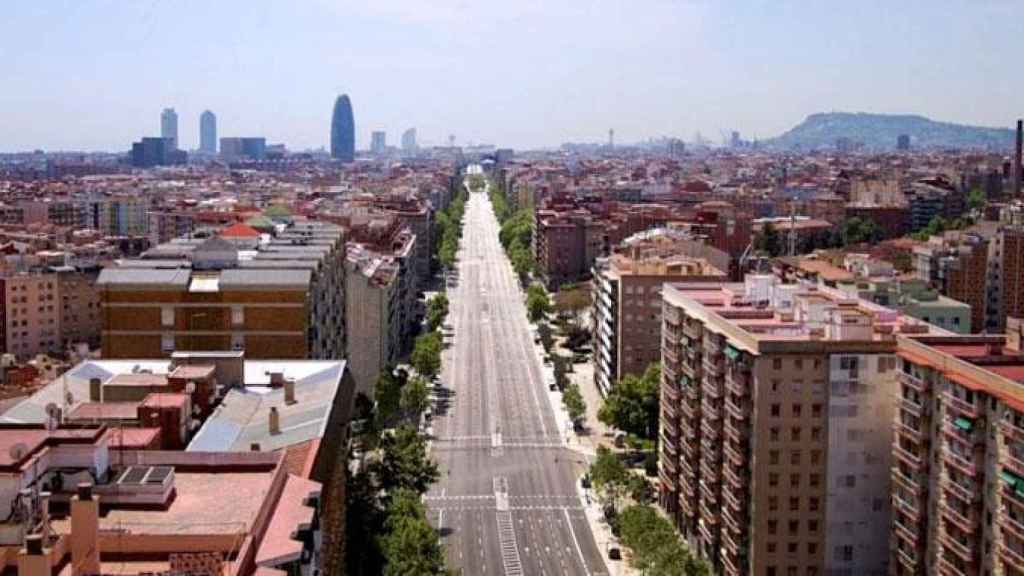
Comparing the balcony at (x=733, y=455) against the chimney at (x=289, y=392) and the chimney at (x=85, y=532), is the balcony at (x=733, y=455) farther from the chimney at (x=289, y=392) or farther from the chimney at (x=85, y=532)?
the chimney at (x=85, y=532)

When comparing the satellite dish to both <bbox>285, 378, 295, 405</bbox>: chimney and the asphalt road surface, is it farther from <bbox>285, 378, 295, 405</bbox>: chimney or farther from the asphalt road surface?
the asphalt road surface

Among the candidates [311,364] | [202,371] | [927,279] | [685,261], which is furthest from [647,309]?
[202,371]

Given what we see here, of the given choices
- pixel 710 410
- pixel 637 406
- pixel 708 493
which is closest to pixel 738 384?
pixel 710 410

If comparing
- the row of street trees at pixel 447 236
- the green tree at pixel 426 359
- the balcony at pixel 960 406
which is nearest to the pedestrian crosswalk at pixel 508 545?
the balcony at pixel 960 406

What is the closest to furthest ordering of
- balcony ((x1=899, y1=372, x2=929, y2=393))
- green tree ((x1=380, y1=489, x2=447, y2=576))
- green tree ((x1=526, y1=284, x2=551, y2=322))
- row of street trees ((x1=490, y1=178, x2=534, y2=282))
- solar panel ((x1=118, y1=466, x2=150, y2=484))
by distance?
1. solar panel ((x1=118, y1=466, x2=150, y2=484))
2. balcony ((x1=899, y1=372, x2=929, y2=393))
3. green tree ((x1=380, y1=489, x2=447, y2=576))
4. green tree ((x1=526, y1=284, x2=551, y2=322))
5. row of street trees ((x1=490, y1=178, x2=534, y2=282))

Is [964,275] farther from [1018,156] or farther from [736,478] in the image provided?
[1018,156]

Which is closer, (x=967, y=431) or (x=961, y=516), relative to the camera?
(x=967, y=431)

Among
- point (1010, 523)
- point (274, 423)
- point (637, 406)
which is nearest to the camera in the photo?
point (274, 423)

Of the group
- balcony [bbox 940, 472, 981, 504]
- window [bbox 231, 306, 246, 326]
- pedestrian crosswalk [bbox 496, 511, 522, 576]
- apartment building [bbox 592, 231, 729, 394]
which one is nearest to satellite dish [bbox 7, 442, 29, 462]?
balcony [bbox 940, 472, 981, 504]
